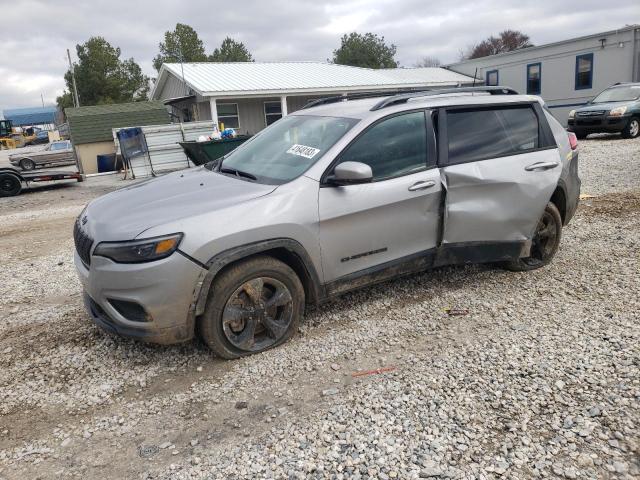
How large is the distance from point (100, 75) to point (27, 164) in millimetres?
26808

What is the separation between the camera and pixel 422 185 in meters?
3.89

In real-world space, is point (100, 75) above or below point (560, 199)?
above

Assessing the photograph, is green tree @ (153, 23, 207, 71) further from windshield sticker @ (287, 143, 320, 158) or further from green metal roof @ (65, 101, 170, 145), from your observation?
windshield sticker @ (287, 143, 320, 158)

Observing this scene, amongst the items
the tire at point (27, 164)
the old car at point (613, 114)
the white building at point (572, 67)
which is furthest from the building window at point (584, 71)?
the tire at point (27, 164)

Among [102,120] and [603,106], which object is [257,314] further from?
[102,120]

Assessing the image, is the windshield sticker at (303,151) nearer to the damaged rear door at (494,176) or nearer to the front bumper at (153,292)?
the damaged rear door at (494,176)

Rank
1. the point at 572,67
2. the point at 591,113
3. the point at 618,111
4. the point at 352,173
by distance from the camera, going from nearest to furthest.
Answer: the point at 352,173 < the point at 618,111 < the point at 591,113 < the point at 572,67

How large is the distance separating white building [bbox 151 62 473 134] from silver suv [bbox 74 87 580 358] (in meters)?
16.5

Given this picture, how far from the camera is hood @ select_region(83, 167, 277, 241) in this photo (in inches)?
125

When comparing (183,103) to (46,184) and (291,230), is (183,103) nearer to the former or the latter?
(46,184)

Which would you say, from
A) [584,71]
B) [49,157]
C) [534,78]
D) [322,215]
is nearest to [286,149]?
[322,215]

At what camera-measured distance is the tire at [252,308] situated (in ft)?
10.7

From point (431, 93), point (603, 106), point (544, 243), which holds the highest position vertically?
point (431, 93)

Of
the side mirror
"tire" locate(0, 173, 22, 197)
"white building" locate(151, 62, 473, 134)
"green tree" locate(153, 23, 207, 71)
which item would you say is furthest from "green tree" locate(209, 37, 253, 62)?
the side mirror
